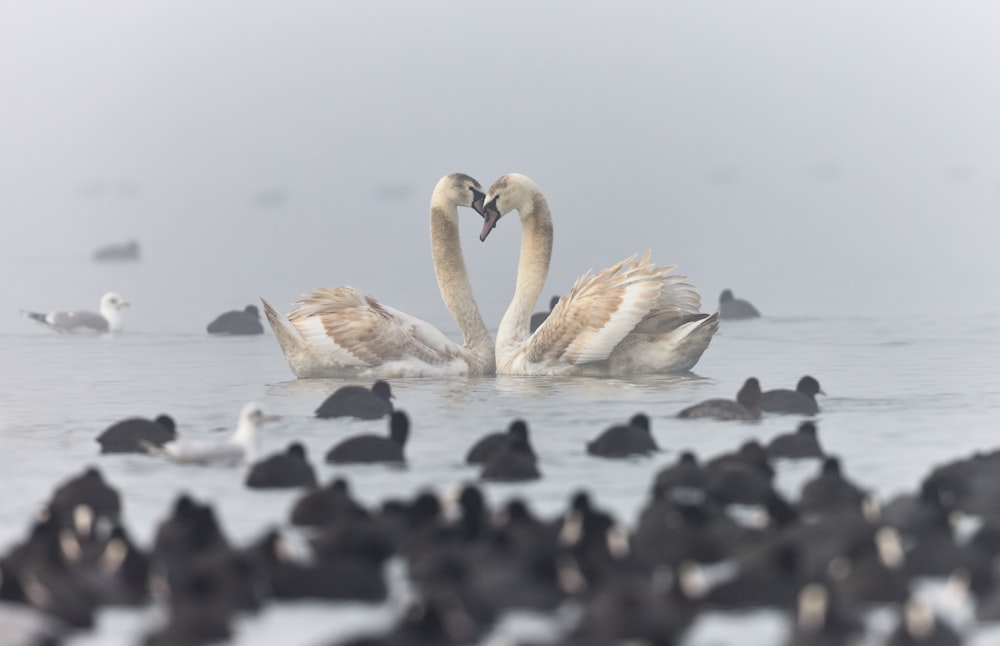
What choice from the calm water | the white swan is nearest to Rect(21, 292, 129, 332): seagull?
the calm water

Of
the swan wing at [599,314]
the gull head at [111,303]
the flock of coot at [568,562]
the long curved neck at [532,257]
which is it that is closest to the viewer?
the flock of coot at [568,562]

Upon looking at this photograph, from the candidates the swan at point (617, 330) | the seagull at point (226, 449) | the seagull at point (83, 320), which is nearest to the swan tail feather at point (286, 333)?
the swan at point (617, 330)

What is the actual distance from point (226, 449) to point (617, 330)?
4.99 meters

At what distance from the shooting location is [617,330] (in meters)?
14.6

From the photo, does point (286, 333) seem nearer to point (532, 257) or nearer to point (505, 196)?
point (505, 196)

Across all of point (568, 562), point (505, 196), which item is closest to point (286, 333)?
point (505, 196)

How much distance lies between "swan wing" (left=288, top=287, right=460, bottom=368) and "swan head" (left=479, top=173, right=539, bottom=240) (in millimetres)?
1239

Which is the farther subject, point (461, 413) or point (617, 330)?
point (617, 330)

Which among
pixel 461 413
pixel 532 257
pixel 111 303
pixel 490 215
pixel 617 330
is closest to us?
pixel 461 413

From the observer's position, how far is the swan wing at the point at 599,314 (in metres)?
→ 14.6

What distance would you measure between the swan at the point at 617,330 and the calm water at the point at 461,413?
282 millimetres

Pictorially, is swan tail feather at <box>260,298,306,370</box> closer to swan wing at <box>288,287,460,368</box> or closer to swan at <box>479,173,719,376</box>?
swan wing at <box>288,287,460,368</box>

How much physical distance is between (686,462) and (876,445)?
2119 millimetres

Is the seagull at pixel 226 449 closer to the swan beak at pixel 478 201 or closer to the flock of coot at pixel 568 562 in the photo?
the flock of coot at pixel 568 562
